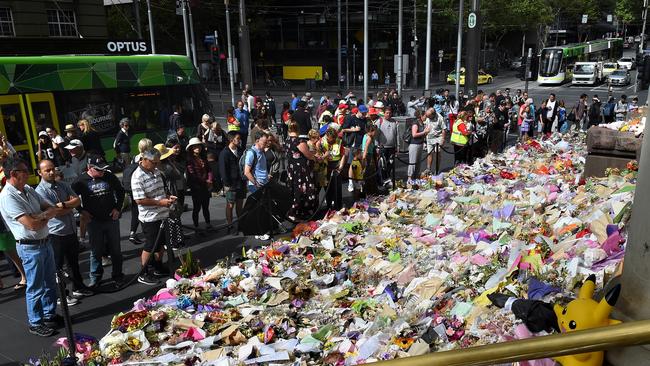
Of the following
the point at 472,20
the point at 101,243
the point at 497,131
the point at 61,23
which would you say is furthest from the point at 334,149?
the point at 61,23

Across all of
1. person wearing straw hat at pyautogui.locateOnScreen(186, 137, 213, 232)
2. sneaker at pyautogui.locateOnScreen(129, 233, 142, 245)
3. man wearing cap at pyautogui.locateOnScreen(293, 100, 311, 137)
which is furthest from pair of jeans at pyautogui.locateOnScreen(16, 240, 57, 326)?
man wearing cap at pyautogui.locateOnScreen(293, 100, 311, 137)

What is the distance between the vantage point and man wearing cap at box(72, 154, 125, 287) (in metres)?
6.94

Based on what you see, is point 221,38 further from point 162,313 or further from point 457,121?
point 162,313

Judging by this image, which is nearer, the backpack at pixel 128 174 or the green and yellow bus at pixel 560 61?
the backpack at pixel 128 174

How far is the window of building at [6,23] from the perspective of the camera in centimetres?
2256

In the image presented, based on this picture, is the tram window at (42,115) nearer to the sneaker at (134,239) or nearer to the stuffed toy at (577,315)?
the sneaker at (134,239)

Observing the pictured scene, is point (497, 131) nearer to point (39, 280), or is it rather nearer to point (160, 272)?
point (160, 272)

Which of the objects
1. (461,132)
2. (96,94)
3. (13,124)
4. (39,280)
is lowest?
(39,280)

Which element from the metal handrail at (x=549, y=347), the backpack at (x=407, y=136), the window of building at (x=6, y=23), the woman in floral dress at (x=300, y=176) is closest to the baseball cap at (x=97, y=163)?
the woman in floral dress at (x=300, y=176)

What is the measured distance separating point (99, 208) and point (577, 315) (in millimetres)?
5988

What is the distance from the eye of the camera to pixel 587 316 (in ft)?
8.74

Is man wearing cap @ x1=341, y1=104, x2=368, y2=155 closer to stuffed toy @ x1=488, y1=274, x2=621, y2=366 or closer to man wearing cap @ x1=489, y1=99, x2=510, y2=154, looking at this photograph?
man wearing cap @ x1=489, y1=99, x2=510, y2=154

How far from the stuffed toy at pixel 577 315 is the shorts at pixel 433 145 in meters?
9.11

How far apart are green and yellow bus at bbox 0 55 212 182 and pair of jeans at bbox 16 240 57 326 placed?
7.76 m
